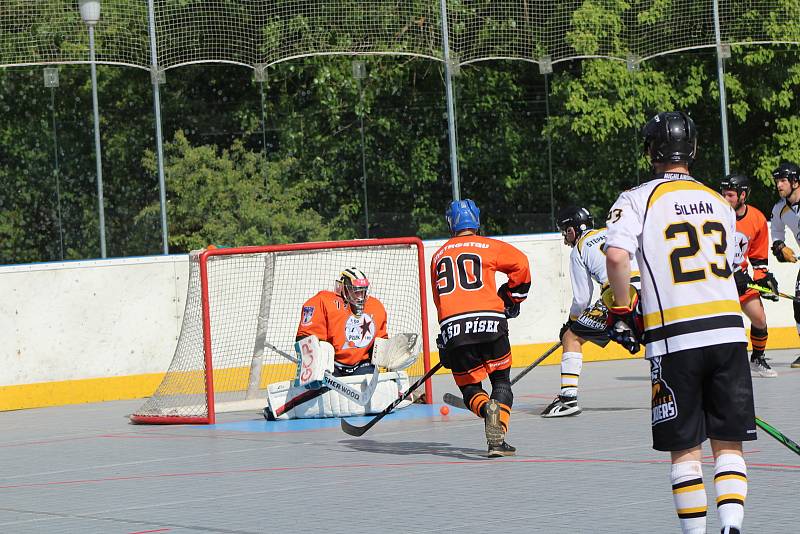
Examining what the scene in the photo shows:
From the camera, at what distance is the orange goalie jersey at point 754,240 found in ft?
43.9

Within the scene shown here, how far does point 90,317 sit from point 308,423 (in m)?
3.22

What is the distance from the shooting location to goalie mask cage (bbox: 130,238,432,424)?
38.2 ft

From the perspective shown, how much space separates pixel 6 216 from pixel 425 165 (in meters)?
4.91

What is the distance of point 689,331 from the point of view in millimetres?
5152

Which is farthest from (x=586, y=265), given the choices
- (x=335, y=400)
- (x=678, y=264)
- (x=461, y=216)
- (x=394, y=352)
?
(x=678, y=264)

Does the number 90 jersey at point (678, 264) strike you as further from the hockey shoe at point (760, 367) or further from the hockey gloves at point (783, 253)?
the hockey gloves at point (783, 253)

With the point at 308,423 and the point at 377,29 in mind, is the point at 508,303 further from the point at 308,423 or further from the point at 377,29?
the point at 377,29

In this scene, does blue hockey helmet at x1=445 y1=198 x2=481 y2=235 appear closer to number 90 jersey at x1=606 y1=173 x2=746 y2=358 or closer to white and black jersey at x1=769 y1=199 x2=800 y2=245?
number 90 jersey at x1=606 y1=173 x2=746 y2=358

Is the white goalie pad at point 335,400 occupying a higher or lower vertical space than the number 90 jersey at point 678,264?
lower

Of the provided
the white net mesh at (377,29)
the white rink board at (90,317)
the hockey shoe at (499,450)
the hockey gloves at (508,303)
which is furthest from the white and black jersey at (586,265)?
the white net mesh at (377,29)

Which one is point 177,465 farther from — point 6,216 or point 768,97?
point 768,97

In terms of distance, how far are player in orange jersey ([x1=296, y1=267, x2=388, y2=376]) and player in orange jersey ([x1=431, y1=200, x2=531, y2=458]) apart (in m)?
2.28

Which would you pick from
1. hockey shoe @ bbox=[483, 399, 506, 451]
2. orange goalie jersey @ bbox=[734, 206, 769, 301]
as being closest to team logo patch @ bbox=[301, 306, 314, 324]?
hockey shoe @ bbox=[483, 399, 506, 451]

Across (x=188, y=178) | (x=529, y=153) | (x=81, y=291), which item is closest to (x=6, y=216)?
(x=188, y=178)
